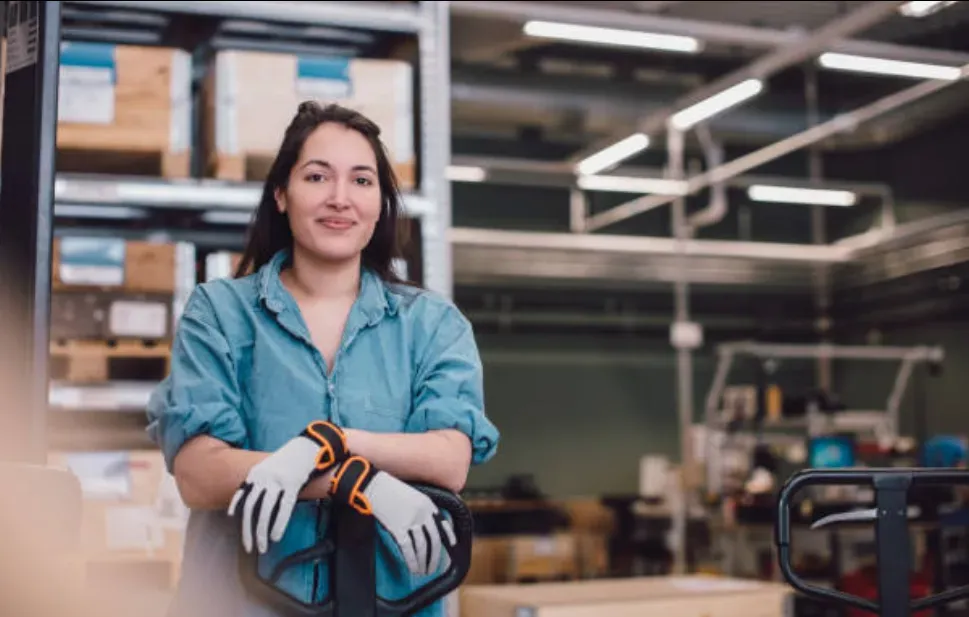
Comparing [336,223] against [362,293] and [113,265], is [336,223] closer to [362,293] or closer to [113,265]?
[362,293]

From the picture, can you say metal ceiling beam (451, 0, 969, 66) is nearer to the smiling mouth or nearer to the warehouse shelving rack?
the warehouse shelving rack

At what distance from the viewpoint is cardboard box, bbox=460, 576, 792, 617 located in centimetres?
368

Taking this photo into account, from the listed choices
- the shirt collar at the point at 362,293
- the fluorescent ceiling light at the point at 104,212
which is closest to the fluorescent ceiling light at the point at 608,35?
the fluorescent ceiling light at the point at 104,212

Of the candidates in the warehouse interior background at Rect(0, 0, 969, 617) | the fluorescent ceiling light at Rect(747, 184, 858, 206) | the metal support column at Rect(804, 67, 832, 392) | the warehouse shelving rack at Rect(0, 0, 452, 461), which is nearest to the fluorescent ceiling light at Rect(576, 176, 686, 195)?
the warehouse interior background at Rect(0, 0, 969, 617)

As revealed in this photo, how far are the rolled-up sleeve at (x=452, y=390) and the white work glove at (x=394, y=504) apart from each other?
24 centimetres

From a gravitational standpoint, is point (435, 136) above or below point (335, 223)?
above

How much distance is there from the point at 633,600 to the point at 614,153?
22.3 ft

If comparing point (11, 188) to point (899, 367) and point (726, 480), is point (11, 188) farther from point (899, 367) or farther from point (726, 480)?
point (899, 367)

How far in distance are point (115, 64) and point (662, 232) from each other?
12.7 meters

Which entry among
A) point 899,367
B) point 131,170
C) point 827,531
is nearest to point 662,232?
point 899,367

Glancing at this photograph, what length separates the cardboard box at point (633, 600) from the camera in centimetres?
368

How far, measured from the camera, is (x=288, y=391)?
2197 millimetres

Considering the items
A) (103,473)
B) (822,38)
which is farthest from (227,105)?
(822,38)

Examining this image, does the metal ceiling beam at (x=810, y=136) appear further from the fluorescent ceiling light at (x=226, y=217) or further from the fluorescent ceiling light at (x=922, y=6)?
the fluorescent ceiling light at (x=226, y=217)
